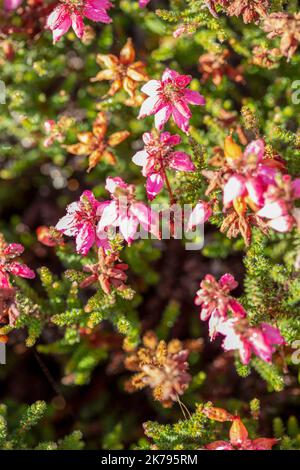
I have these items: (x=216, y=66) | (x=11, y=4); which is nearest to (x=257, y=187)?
(x=216, y=66)

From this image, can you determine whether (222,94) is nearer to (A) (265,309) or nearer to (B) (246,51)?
(B) (246,51)

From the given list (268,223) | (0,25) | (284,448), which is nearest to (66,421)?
(284,448)

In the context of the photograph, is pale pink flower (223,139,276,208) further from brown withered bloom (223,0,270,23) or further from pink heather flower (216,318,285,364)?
brown withered bloom (223,0,270,23)

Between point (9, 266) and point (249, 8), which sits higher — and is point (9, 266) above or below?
below

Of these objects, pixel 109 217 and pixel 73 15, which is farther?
pixel 73 15

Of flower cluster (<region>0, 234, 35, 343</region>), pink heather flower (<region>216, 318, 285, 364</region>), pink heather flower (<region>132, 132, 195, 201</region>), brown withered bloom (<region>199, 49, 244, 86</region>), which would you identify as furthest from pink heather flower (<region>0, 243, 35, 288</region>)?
brown withered bloom (<region>199, 49, 244, 86</region>)

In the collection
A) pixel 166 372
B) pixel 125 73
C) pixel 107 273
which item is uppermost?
pixel 125 73

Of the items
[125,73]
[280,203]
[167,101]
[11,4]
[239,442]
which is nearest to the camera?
[280,203]

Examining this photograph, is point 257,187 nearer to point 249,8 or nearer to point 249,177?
point 249,177
